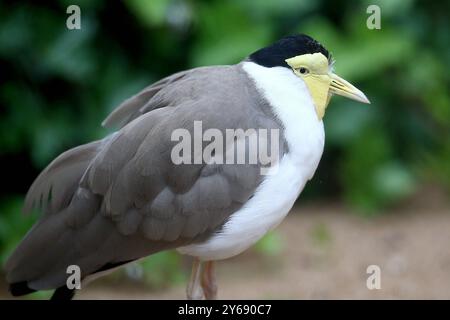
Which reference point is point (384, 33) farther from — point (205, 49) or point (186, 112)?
point (186, 112)

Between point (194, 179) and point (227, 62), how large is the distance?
6.99 feet

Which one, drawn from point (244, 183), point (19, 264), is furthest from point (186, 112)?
point (19, 264)

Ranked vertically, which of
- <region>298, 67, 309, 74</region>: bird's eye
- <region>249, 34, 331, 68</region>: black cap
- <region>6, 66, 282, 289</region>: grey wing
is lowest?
<region>6, 66, 282, 289</region>: grey wing

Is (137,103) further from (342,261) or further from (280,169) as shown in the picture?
(342,261)

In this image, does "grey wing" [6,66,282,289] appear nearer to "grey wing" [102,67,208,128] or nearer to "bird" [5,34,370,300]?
"bird" [5,34,370,300]

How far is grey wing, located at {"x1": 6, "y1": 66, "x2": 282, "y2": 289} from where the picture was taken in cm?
327

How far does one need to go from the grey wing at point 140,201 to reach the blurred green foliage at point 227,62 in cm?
142

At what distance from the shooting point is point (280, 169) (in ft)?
10.6

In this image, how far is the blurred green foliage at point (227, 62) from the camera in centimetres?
511

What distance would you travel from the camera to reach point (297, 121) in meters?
3.29

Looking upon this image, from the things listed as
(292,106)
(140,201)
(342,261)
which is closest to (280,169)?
(292,106)

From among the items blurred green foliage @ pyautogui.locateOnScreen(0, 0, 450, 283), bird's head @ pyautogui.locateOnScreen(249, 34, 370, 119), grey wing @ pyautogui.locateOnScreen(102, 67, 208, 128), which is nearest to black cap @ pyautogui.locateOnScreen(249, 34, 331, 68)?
bird's head @ pyautogui.locateOnScreen(249, 34, 370, 119)

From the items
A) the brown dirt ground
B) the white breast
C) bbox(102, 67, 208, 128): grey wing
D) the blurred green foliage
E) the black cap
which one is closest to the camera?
the white breast

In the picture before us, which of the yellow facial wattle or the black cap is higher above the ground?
the black cap
